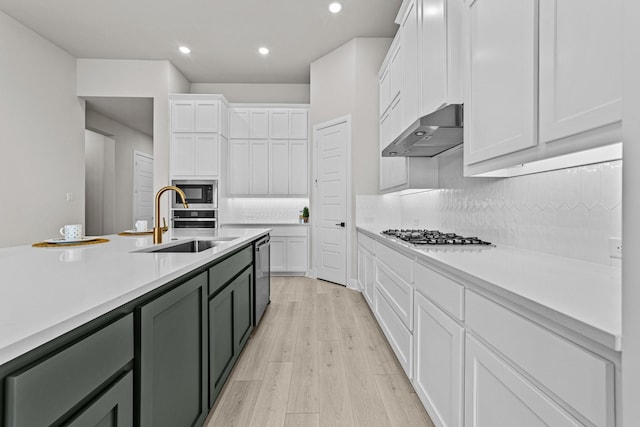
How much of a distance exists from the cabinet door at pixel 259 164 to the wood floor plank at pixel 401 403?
158 inches

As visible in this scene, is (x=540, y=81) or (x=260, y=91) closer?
(x=540, y=81)

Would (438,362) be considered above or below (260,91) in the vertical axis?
below

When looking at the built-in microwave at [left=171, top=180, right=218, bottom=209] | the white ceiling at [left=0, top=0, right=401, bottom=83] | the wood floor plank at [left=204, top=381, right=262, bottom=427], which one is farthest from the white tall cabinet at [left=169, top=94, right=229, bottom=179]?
the wood floor plank at [left=204, top=381, right=262, bottom=427]

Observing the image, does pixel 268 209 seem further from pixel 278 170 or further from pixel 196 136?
pixel 196 136

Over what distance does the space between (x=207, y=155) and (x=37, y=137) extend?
2.27 m

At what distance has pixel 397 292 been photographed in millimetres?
2221

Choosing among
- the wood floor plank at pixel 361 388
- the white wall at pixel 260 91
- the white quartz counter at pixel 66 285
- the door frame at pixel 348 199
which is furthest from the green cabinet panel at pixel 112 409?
the white wall at pixel 260 91

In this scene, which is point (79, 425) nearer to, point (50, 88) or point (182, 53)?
point (182, 53)

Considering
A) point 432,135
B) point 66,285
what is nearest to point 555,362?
point 66,285

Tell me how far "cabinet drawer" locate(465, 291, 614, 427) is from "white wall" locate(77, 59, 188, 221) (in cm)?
526

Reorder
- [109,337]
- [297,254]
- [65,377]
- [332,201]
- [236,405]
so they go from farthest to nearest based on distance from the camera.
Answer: [297,254], [332,201], [236,405], [109,337], [65,377]

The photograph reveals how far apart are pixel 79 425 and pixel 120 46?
5653 mm

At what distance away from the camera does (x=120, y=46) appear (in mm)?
4820

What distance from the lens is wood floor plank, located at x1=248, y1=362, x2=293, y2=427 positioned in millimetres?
1670
